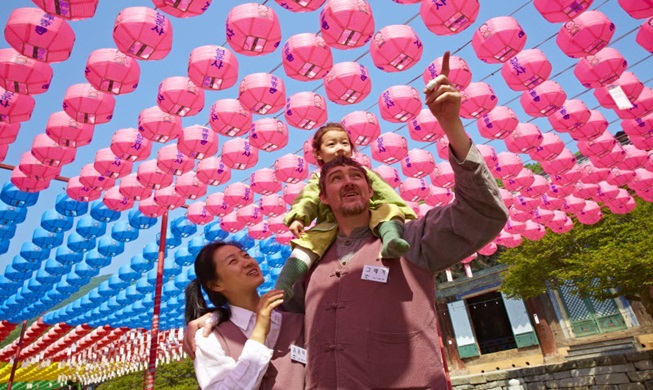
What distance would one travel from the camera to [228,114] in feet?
22.0

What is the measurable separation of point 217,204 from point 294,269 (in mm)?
8223

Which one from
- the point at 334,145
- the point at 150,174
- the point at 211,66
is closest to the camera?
the point at 334,145

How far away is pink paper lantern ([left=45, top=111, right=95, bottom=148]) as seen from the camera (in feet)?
21.8

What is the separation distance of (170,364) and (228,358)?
1081 inches

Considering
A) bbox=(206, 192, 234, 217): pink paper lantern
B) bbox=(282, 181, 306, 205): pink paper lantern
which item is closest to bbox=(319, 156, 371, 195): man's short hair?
bbox=(282, 181, 306, 205): pink paper lantern

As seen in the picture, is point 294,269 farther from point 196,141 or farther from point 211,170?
point 211,170

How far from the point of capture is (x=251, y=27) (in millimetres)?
5195

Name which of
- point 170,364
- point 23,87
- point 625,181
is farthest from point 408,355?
point 170,364

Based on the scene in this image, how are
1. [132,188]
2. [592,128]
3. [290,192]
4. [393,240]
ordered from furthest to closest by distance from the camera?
[290,192] < [132,188] < [592,128] < [393,240]

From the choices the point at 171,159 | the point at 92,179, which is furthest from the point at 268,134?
the point at 92,179

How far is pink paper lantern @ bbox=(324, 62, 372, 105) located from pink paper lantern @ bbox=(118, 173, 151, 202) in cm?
469

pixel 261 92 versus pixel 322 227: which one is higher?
pixel 261 92

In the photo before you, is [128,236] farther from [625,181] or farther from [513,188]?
[625,181]

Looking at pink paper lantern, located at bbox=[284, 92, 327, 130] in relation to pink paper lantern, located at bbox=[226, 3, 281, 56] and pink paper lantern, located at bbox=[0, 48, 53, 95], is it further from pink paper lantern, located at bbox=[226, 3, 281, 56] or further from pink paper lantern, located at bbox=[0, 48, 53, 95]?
pink paper lantern, located at bbox=[0, 48, 53, 95]
